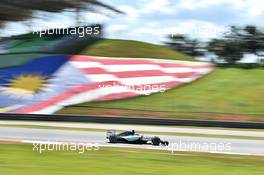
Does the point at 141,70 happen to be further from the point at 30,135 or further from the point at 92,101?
the point at 30,135

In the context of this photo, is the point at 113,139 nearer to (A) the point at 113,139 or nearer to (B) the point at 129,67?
(A) the point at 113,139

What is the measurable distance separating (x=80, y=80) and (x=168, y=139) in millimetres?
11347

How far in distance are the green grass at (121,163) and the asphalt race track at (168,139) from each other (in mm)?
1337

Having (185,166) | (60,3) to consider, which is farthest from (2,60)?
(185,166)

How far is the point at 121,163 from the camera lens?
7.84 m

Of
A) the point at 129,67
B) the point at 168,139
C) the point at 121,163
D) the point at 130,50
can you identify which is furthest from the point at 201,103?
the point at 121,163

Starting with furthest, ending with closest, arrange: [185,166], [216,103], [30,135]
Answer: [216,103] → [30,135] → [185,166]

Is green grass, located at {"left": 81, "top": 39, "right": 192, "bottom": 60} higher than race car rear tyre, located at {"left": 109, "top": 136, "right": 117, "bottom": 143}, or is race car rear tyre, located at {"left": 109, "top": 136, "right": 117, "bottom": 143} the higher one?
green grass, located at {"left": 81, "top": 39, "right": 192, "bottom": 60}

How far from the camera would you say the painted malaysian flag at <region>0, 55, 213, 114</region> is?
22438mm

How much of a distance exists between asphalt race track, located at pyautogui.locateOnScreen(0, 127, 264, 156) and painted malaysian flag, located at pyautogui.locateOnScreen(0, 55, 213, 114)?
24.2ft

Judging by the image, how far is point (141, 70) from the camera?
82.8ft

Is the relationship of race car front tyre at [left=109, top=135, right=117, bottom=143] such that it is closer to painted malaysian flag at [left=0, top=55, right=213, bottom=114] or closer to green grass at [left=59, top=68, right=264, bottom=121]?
green grass at [left=59, top=68, right=264, bottom=121]

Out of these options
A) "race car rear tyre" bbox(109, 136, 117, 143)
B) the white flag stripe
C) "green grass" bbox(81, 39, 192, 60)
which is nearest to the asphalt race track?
"race car rear tyre" bbox(109, 136, 117, 143)

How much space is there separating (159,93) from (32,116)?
631cm
